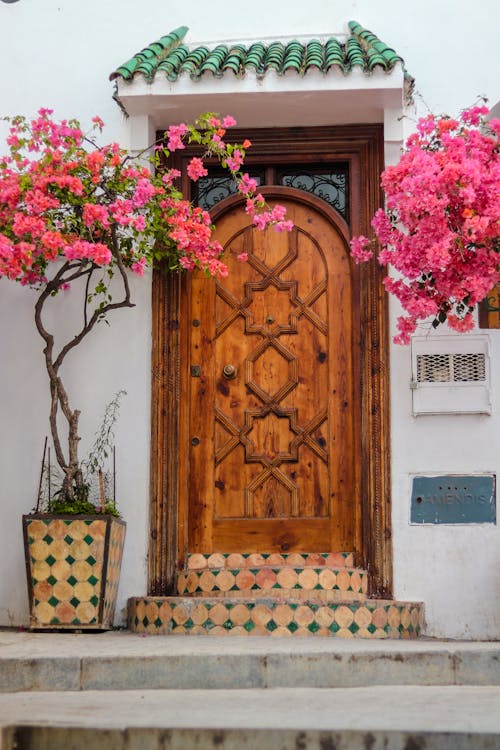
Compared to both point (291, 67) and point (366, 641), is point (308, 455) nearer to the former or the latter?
point (366, 641)

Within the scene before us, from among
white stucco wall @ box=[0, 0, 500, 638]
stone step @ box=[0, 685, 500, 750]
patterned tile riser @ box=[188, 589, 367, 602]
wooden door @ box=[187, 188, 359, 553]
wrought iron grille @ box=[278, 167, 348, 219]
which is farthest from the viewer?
wrought iron grille @ box=[278, 167, 348, 219]

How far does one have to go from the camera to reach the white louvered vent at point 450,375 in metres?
7.57

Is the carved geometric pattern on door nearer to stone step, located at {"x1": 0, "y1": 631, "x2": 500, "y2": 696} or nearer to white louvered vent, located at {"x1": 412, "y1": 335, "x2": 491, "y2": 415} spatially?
white louvered vent, located at {"x1": 412, "y1": 335, "x2": 491, "y2": 415}

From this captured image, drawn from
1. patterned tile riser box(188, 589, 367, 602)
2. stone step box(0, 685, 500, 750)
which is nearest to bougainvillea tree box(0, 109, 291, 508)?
patterned tile riser box(188, 589, 367, 602)

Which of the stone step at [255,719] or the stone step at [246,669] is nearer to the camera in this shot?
the stone step at [255,719]

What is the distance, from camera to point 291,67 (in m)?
7.54

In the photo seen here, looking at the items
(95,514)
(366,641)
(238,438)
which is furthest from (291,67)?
(366,641)

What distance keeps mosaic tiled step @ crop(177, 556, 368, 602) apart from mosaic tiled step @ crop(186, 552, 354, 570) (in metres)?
0.17

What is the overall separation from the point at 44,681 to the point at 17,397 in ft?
8.32

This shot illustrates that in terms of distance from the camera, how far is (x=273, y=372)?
26.2 feet

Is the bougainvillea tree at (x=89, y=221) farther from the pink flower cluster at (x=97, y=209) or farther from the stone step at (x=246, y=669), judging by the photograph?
the stone step at (x=246, y=669)

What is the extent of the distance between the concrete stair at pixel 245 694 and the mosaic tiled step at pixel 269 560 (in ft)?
A: 3.16

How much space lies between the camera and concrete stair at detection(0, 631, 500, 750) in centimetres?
439

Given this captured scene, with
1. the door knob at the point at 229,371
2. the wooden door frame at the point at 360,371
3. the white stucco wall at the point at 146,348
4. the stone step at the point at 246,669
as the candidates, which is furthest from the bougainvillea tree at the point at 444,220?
the stone step at the point at 246,669
